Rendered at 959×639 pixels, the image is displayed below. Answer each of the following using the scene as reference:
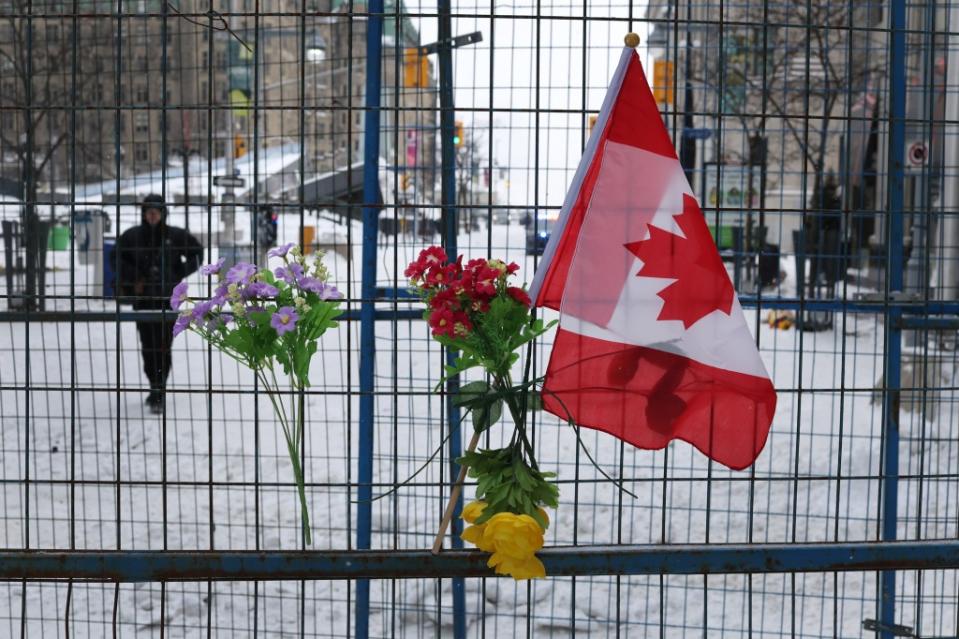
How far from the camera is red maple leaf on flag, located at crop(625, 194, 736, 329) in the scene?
A: 296 cm

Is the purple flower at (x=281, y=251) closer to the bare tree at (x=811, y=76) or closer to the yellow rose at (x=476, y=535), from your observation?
the yellow rose at (x=476, y=535)

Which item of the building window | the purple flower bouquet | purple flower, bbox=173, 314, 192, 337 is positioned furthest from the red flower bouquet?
the building window

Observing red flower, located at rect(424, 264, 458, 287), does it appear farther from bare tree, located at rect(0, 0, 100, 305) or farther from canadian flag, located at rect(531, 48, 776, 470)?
bare tree, located at rect(0, 0, 100, 305)

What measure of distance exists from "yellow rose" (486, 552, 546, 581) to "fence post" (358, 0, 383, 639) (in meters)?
1.55

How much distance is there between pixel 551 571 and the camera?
2.80 meters

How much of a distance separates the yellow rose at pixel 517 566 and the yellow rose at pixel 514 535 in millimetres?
18

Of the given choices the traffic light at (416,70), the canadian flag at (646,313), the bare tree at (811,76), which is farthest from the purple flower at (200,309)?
the bare tree at (811,76)

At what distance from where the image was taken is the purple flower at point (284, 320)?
111 inches

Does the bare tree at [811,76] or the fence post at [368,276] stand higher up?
the bare tree at [811,76]

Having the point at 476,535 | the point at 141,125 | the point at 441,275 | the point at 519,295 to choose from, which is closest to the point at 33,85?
the point at 141,125

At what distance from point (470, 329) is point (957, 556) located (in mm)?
1415

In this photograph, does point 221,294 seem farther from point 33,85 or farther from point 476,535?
point 33,85

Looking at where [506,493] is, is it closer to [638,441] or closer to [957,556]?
[638,441]

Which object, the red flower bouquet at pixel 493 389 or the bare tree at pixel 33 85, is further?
the bare tree at pixel 33 85
